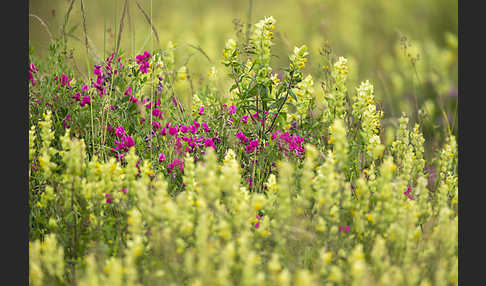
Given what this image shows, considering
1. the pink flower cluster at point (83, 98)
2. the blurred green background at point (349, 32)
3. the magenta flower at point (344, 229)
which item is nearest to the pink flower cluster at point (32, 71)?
the pink flower cluster at point (83, 98)

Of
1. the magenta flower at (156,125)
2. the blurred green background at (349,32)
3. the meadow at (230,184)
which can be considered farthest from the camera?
the blurred green background at (349,32)

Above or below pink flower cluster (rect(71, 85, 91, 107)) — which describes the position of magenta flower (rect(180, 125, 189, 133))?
below

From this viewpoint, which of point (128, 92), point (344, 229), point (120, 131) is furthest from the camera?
point (128, 92)

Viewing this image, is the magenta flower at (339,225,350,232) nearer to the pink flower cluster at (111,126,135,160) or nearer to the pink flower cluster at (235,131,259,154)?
the pink flower cluster at (235,131,259,154)

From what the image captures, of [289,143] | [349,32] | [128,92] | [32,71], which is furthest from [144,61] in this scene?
[349,32]

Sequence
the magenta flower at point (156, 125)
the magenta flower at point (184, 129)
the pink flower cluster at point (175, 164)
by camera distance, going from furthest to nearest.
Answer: the magenta flower at point (156, 125) < the magenta flower at point (184, 129) < the pink flower cluster at point (175, 164)

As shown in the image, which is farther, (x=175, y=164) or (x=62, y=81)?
(x=62, y=81)

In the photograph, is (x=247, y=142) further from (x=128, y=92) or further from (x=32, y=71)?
(x=32, y=71)

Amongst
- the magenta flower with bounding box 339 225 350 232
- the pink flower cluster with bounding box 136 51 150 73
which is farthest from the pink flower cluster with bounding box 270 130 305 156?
the pink flower cluster with bounding box 136 51 150 73

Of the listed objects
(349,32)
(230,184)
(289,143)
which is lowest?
(230,184)

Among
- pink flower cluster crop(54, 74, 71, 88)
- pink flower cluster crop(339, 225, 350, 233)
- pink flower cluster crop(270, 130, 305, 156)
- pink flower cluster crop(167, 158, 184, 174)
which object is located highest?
pink flower cluster crop(54, 74, 71, 88)

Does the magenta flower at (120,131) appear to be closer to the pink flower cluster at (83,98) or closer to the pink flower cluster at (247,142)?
the pink flower cluster at (83,98)

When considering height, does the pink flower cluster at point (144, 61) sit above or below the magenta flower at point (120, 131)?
above

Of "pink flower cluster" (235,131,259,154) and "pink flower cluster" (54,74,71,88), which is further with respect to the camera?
"pink flower cluster" (54,74,71,88)
